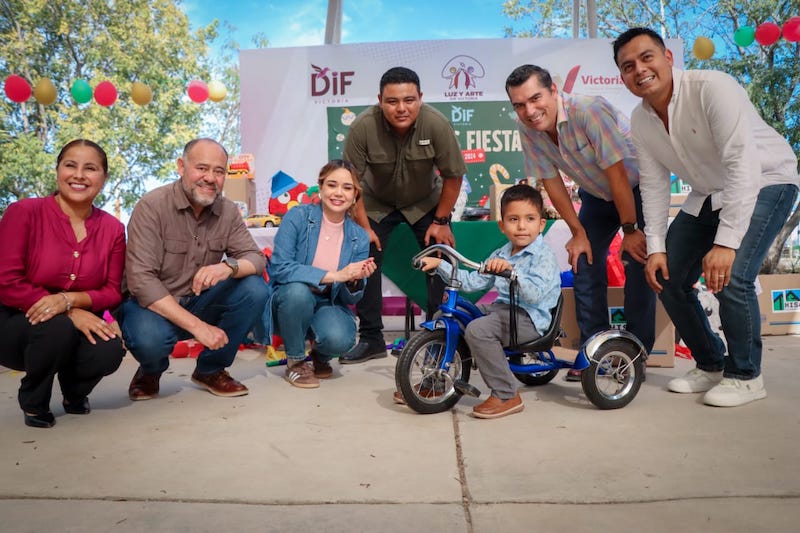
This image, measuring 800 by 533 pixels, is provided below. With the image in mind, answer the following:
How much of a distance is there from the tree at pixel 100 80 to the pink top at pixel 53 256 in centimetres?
1432

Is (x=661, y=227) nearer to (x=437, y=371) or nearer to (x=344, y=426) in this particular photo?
(x=437, y=371)

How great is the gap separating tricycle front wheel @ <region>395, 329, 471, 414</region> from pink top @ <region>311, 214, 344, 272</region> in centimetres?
79

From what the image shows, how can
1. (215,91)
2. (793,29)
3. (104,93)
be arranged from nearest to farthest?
(793,29)
(104,93)
(215,91)

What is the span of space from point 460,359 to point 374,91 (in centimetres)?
420

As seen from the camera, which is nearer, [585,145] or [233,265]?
[233,265]

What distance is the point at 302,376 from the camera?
2.86m

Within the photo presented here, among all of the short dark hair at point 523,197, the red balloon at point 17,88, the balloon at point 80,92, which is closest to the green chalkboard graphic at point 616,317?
the short dark hair at point 523,197

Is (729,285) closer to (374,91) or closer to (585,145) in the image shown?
(585,145)

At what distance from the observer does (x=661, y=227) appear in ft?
8.48

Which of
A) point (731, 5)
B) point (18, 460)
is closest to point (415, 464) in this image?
point (18, 460)

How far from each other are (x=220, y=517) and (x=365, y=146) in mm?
2455

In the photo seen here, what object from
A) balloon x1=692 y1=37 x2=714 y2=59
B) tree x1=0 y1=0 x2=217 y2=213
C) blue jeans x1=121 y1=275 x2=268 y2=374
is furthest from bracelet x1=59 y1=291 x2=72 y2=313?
tree x1=0 y1=0 x2=217 y2=213

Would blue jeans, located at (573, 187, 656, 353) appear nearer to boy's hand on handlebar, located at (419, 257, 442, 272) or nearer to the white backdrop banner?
boy's hand on handlebar, located at (419, 257, 442, 272)

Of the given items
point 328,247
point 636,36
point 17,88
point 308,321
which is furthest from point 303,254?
point 17,88
